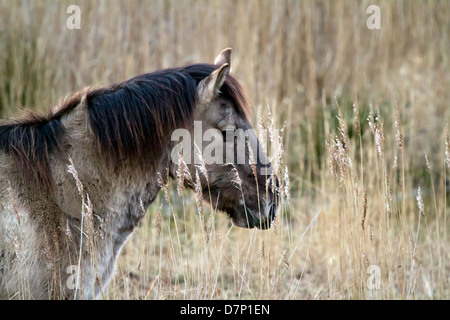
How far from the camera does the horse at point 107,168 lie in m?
2.84

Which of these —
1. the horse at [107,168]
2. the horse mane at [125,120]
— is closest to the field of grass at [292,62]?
the horse at [107,168]

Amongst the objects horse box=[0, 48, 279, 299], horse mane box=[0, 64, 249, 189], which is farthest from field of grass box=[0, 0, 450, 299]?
horse mane box=[0, 64, 249, 189]

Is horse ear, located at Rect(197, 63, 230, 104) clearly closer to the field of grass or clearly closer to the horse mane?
the horse mane

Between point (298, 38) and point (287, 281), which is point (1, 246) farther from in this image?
point (298, 38)

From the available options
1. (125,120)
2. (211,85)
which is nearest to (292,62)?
(211,85)

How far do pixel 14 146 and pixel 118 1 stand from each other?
161 inches

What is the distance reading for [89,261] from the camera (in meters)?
2.92

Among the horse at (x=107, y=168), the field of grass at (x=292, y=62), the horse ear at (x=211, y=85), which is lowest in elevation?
the horse at (x=107, y=168)

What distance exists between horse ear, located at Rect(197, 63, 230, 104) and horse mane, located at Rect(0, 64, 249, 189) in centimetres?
5

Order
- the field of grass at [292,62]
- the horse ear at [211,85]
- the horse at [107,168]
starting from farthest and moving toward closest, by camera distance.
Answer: the field of grass at [292,62], the horse ear at [211,85], the horse at [107,168]

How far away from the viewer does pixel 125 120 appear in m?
3.04

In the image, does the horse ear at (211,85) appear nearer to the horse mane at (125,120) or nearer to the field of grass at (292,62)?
the horse mane at (125,120)

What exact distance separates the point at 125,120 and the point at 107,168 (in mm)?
264
